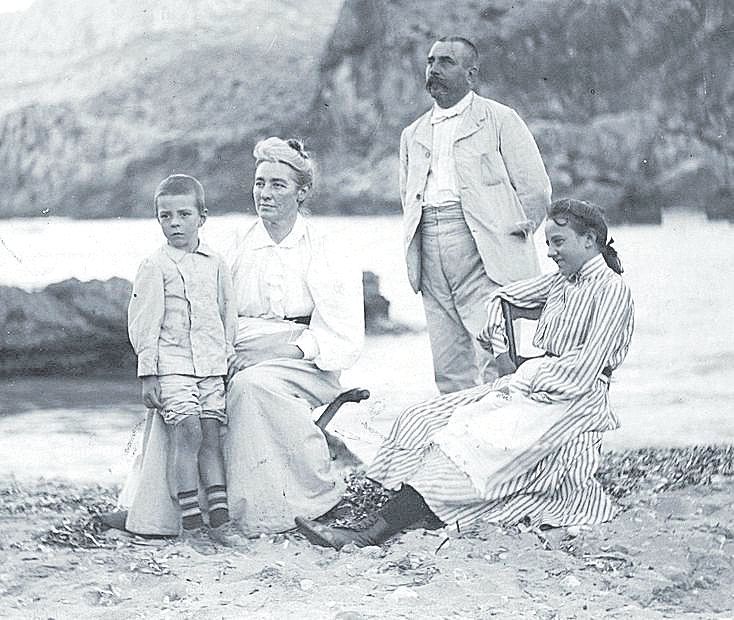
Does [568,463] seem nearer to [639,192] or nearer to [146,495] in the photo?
[146,495]

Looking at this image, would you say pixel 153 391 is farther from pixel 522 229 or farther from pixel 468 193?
pixel 522 229

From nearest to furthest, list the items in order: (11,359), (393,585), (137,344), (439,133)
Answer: (393,585), (137,344), (439,133), (11,359)

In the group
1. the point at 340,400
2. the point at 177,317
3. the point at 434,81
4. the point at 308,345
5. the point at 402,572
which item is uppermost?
the point at 434,81

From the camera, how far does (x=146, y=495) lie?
388 cm

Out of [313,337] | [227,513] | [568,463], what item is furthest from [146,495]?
[568,463]

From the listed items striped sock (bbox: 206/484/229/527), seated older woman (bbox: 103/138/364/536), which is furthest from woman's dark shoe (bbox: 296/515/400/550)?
striped sock (bbox: 206/484/229/527)

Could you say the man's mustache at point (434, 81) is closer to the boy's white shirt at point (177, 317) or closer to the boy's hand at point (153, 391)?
the boy's white shirt at point (177, 317)

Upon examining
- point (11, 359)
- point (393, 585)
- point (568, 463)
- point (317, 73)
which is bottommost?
point (393, 585)

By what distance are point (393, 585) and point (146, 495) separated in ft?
3.26

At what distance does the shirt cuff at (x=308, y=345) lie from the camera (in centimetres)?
410

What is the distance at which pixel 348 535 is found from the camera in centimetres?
375

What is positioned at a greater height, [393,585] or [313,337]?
[313,337]

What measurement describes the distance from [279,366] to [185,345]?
371mm

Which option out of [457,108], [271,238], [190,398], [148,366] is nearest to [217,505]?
[190,398]
